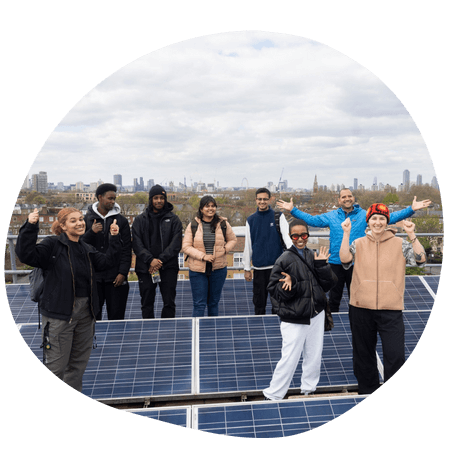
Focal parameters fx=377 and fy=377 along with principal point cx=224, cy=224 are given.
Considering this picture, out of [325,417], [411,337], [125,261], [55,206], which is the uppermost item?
[55,206]

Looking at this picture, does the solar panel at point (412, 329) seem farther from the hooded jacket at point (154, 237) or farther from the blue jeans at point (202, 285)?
the hooded jacket at point (154, 237)

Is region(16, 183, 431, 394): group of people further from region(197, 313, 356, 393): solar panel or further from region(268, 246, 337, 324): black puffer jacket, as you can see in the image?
region(197, 313, 356, 393): solar panel

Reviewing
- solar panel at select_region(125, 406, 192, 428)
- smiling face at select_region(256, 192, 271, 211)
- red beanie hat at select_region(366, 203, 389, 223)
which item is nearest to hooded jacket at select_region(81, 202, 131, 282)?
Answer: smiling face at select_region(256, 192, 271, 211)

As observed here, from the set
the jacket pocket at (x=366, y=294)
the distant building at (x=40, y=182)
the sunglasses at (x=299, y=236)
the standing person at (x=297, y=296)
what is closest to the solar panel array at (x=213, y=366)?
the standing person at (x=297, y=296)

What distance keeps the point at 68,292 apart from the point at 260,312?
2401 mm

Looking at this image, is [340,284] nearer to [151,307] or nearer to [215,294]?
[215,294]

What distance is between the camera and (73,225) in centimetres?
305

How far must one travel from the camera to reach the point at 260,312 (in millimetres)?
4637

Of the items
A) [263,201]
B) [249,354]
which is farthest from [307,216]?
[249,354]

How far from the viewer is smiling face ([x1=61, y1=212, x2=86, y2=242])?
3.05m

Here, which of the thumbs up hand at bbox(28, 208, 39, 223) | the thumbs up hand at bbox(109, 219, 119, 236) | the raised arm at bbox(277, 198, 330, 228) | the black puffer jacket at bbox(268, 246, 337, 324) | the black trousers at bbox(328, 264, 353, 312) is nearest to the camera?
the thumbs up hand at bbox(28, 208, 39, 223)

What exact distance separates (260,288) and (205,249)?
34.7 inches

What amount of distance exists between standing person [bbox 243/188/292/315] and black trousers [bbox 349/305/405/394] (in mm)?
1255

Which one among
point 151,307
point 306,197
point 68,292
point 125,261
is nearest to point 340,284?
point 306,197
